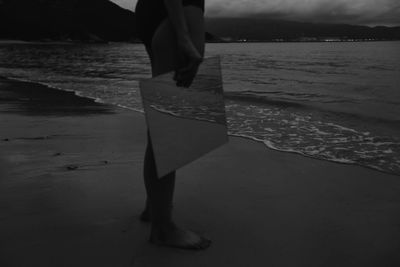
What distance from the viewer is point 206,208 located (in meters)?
2.57

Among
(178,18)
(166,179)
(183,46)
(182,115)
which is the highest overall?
(178,18)

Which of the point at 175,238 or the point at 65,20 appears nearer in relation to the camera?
the point at 175,238

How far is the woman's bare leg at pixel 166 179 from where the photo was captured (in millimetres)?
1886

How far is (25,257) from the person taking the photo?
1928 millimetres

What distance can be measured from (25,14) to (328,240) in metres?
133

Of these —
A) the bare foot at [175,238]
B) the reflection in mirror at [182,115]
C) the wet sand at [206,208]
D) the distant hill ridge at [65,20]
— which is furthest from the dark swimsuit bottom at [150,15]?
the distant hill ridge at [65,20]

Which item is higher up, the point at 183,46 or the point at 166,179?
the point at 183,46

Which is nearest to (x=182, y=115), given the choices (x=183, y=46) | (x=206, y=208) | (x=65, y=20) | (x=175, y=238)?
(x=183, y=46)

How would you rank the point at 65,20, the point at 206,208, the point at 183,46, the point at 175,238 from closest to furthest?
the point at 183,46 < the point at 175,238 < the point at 206,208 < the point at 65,20

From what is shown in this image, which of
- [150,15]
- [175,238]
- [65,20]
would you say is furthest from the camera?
[65,20]

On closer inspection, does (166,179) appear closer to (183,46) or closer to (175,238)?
(175,238)

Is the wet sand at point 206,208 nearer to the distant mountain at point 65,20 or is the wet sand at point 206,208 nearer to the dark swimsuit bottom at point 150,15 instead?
the dark swimsuit bottom at point 150,15

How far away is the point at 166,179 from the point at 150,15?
0.81m

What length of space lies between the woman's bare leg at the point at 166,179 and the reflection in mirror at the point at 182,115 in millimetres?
144
